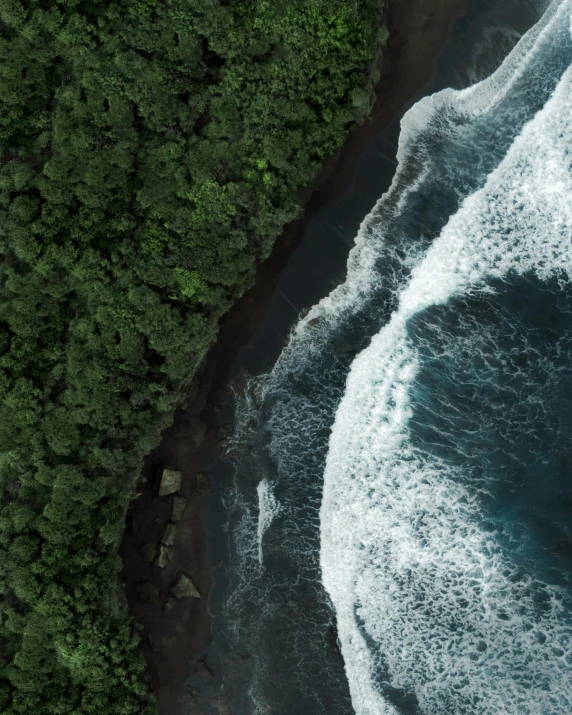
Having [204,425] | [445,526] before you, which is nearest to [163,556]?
[204,425]

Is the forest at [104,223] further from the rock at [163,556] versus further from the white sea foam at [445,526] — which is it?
the white sea foam at [445,526]

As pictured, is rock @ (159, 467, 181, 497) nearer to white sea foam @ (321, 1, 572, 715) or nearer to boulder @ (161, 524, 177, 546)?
boulder @ (161, 524, 177, 546)

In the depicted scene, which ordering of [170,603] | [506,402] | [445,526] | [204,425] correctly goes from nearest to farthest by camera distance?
[445,526]
[506,402]
[170,603]
[204,425]

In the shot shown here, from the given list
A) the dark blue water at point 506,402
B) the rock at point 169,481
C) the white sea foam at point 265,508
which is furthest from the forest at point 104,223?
the dark blue water at point 506,402

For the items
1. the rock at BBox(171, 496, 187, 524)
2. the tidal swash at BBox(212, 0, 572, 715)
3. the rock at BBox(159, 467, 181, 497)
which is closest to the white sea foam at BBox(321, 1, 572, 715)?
the tidal swash at BBox(212, 0, 572, 715)

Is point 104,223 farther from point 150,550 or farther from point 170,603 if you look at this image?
point 170,603

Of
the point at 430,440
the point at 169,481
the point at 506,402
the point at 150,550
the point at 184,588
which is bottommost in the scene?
the point at 184,588

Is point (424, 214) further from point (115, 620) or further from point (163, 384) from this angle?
point (115, 620)

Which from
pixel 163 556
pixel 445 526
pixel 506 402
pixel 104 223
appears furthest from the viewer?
pixel 163 556
